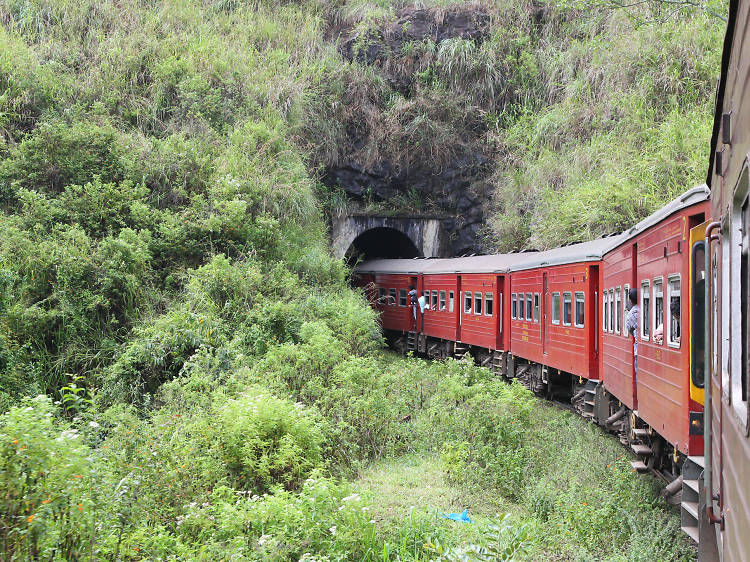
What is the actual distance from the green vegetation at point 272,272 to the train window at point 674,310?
1.91 metres

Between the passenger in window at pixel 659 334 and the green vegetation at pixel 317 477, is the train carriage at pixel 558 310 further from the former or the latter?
the passenger in window at pixel 659 334

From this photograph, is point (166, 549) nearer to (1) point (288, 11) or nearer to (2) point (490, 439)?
(2) point (490, 439)

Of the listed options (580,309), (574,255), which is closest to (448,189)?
(574,255)

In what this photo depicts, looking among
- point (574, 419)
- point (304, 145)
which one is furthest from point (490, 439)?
point (304, 145)

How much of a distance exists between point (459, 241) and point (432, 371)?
1349cm

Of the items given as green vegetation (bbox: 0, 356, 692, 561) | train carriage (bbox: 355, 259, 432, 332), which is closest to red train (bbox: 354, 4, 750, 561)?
green vegetation (bbox: 0, 356, 692, 561)

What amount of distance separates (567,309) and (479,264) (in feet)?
19.4

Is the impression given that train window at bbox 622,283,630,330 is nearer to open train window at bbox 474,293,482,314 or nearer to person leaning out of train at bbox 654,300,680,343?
person leaning out of train at bbox 654,300,680,343

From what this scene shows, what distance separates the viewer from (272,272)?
15.9 meters

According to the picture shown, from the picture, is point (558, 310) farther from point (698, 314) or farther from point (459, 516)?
point (698, 314)

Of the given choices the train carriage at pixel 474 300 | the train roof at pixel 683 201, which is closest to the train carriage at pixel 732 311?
the train roof at pixel 683 201

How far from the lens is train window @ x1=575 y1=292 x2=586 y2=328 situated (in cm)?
1161

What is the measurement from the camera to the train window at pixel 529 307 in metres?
14.4

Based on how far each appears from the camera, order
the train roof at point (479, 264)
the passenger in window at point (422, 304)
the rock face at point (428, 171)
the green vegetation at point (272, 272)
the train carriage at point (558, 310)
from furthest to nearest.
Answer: the rock face at point (428, 171) → the passenger in window at point (422, 304) → the train roof at point (479, 264) → the train carriage at point (558, 310) → the green vegetation at point (272, 272)
